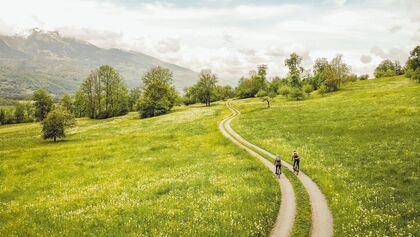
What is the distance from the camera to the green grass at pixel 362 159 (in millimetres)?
15075

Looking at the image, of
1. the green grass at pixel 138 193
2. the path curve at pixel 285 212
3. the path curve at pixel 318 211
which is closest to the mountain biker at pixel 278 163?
the path curve at pixel 285 212

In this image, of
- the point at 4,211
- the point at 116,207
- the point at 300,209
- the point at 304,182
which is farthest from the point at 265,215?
the point at 4,211

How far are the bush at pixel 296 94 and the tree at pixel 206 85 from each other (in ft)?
114

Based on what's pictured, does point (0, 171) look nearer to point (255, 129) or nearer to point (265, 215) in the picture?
point (265, 215)

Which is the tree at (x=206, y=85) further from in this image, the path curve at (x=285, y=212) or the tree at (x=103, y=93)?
the path curve at (x=285, y=212)

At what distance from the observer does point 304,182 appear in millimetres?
22438

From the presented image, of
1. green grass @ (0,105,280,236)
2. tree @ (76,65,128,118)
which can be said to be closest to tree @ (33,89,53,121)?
tree @ (76,65,128,118)

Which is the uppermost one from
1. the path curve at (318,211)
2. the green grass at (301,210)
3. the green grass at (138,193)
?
the green grass at (138,193)

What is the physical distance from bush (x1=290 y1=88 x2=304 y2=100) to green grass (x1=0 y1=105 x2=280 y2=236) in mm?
72192

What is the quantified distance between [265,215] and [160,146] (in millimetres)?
28256

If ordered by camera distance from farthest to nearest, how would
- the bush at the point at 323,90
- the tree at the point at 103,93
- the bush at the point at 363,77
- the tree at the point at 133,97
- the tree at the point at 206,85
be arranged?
the bush at the point at 363,77 → the tree at the point at 133,97 → the tree at the point at 206,85 → the tree at the point at 103,93 → the bush at the point at 323,90

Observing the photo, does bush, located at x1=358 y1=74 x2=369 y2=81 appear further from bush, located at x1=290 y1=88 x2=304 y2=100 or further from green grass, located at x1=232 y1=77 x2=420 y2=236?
green grass, located at x1=232 y1=77 x2=420 y2=236

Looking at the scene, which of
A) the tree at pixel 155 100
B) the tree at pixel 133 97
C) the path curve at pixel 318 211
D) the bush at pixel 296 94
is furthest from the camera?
the tree at pixel 133 97

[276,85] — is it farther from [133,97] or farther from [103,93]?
[103,93]
